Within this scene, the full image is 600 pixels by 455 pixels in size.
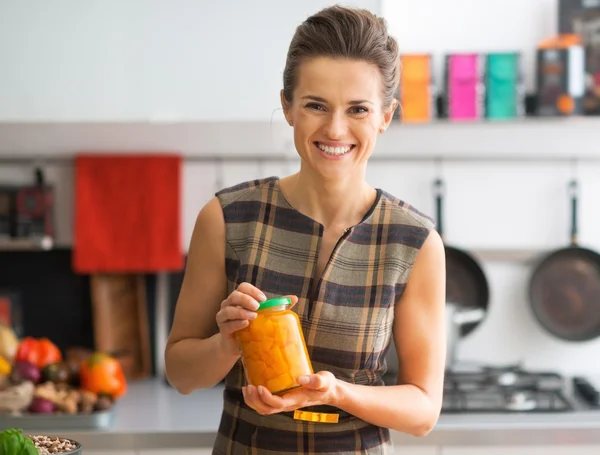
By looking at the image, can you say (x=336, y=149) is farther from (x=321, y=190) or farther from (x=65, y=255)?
(x=65, y=255)

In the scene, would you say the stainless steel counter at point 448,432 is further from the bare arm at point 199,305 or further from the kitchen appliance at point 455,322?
the bare arm at point 199,305

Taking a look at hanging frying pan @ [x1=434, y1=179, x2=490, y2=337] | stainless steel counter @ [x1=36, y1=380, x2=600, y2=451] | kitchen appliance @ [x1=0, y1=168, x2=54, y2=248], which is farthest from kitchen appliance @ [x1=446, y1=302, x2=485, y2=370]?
kitchen appliance @ [x1=0, y1=168, x2=54, y2=248]

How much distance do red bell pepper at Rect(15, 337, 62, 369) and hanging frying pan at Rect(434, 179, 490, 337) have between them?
1168mm

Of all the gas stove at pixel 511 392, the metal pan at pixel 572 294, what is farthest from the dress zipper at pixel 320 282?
the metal pan at pixel 572 294

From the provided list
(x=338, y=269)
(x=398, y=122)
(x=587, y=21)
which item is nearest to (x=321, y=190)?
(x=338, y=269)

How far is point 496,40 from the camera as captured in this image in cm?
269

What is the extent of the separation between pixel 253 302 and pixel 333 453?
363 mm

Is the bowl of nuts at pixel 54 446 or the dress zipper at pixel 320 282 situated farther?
the dress zipper at pixel 320 282

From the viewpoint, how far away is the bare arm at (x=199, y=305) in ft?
4.29

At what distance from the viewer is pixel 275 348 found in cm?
108

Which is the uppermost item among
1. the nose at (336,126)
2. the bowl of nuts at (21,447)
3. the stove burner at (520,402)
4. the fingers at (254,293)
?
the nose at (336,126)

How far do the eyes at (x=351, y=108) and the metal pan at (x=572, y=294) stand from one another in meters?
1.57

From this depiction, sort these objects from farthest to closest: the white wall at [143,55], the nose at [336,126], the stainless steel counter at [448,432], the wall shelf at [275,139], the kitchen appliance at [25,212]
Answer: the kitchen appliance at [25,212]
the wall shelf at [275,139]
the white wall at [143,55]
the stainless steel counter at [448,432]
the nose at [336,126]

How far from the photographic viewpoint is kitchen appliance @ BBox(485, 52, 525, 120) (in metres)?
2.53
